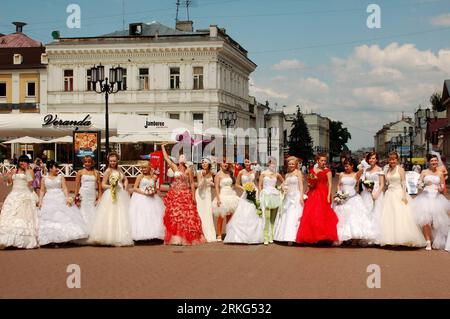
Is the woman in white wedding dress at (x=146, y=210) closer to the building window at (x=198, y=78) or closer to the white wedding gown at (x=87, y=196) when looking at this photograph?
the white wedding gown at (x=87, y=196)

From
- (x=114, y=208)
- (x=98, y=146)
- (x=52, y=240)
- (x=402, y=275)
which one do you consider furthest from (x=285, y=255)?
(x=98, y=146)

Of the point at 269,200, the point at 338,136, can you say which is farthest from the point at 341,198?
the point at 338,136

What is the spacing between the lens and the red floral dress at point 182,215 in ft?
45.6

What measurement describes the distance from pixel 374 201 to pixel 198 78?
147 ft

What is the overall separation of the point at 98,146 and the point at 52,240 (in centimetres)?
1884

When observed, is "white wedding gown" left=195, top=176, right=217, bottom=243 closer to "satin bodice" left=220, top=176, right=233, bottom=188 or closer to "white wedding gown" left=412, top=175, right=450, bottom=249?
"satin bodice" left=220, top=176, right=233, bottom=188

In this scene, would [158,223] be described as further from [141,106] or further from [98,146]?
[141,106]

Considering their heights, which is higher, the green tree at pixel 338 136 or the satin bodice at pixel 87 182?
the green tree at pixel 338 136

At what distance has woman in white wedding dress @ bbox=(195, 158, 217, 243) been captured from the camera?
14.8 meters

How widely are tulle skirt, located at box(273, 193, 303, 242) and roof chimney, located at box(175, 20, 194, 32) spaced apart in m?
51.6

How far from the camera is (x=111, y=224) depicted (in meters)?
13.7

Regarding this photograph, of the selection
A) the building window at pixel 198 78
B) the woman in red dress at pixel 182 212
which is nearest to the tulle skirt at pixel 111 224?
the woman in red dress at pixel 182 212

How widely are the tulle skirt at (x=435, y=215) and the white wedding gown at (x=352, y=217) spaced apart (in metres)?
1.00

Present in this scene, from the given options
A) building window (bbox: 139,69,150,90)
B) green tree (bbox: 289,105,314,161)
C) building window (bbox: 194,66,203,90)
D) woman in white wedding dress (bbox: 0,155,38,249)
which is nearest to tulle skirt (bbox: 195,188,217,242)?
woman in white wedding dress (bbox: 0,155,38,249)
